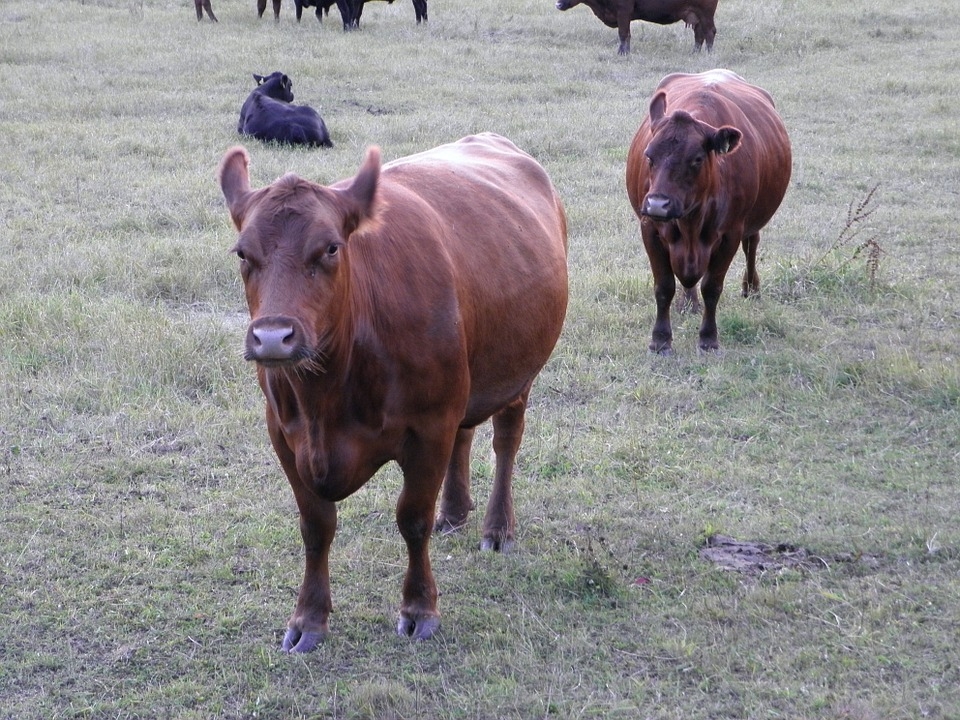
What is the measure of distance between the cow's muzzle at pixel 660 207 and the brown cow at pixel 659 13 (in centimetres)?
1414

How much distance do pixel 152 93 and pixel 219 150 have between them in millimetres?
3268

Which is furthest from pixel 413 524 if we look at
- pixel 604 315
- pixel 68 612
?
pixel 604 315

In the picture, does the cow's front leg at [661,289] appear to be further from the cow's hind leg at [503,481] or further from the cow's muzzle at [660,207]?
the cow's hind leg at [503,481]

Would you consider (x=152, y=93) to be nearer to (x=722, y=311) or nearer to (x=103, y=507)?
(x=722, y=311)

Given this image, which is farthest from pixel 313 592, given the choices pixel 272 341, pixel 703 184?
pixel 703 184

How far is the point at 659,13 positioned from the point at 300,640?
62.9ft

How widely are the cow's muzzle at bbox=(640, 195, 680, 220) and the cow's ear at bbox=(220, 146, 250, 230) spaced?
10.9ft

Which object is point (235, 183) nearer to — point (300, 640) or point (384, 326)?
point (384, 326)

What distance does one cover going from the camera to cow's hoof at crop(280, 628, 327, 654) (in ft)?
13.1

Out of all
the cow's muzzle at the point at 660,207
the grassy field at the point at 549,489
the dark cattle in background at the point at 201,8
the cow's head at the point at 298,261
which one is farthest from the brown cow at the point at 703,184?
the dark cattle in background at the point at 201,8

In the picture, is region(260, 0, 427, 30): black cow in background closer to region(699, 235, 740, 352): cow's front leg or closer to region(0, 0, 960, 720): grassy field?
region(0, 0, 960, 720): grassy field

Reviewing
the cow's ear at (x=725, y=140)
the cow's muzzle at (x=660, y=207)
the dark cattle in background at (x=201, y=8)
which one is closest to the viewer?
the cow's muzzle at (x=660, y=207)

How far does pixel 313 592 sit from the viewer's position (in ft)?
13.3

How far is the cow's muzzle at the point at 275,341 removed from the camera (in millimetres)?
3121
